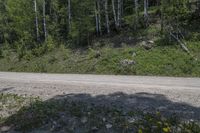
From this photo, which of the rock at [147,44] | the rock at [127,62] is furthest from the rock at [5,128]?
the rock at [147,44]

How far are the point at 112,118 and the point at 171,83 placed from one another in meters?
5.87

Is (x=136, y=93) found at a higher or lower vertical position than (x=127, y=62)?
lower

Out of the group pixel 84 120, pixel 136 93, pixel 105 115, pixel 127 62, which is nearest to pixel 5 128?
pixel 84 120

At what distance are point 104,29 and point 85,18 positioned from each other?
2.54 m

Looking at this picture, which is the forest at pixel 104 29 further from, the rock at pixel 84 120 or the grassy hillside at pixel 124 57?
the rock at pixel 84 120

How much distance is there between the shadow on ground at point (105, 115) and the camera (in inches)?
305

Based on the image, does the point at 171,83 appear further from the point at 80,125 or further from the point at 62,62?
the point at 62,62

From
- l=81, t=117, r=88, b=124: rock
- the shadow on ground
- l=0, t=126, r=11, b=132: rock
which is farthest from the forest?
l=0, t=126, r=11, b=132: rock

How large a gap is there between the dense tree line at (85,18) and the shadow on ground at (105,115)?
14.7 m

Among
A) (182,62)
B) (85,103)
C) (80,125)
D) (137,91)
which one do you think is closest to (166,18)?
(182,62)

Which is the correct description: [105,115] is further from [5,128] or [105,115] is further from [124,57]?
[124,57]

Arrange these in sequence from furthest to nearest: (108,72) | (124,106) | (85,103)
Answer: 1. (108,72)
2. (85,103)
3. (124,106)

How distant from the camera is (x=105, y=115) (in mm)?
→ 8648

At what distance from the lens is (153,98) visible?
403 inches
